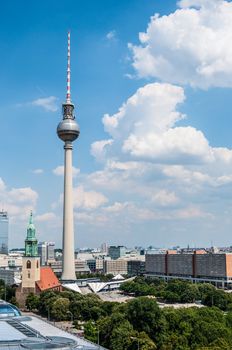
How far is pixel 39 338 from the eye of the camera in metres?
38.5

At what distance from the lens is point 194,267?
468ft

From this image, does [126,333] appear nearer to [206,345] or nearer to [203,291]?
[206,345]

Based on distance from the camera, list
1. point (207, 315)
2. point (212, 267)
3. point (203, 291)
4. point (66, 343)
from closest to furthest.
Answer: point (66, 343)
point (207, 315)
point (203, 291)
point (212, 267)

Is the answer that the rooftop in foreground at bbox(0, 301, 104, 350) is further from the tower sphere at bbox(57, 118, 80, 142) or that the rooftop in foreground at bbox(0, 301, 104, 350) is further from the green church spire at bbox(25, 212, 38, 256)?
the tower sphere at bbox(57, 118, 80, 142)

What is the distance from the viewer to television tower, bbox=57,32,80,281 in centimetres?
11931

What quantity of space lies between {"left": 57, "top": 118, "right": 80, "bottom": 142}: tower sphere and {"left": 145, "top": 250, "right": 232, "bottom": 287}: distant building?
1859 inches

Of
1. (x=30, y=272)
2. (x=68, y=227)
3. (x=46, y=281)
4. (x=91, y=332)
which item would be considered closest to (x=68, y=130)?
(x=68, y=227)

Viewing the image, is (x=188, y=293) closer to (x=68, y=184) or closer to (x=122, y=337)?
(x=68, y=184)

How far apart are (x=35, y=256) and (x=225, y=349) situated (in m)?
54.8

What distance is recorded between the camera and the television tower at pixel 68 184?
11931 centimetres

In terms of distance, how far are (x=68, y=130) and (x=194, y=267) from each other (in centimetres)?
5226

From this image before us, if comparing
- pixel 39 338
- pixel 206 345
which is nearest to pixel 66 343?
pixel 39 338

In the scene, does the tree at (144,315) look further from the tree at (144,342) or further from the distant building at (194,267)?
the distant building at (194,267)

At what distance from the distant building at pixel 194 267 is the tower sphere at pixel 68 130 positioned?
47.2 meters
